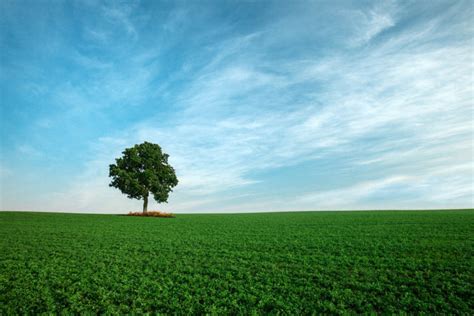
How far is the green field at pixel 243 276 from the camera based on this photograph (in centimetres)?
1059

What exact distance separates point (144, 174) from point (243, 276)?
44838mm

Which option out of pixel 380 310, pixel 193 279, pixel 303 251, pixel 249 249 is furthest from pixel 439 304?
pixel 249 249

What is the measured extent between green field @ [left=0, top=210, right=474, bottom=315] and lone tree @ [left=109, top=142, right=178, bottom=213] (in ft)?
105

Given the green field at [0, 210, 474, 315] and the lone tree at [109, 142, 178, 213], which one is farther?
the lone tree at [109, 142, 178, 213]

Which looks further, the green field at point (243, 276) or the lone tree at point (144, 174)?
the lone tree at point (144, 174)

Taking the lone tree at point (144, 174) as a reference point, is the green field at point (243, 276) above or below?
below

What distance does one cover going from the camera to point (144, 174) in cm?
5416

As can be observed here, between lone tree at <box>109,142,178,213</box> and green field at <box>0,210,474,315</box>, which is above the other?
lone tree at <box>109,142,178,213</box>

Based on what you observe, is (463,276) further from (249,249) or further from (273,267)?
(249,249)

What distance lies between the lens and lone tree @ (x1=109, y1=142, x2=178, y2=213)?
176ft

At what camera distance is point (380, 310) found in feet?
33.3

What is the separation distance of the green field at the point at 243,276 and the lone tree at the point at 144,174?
31963mm

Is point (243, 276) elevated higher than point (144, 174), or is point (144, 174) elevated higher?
point (144, 174)

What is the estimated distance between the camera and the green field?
10586 millimetres
